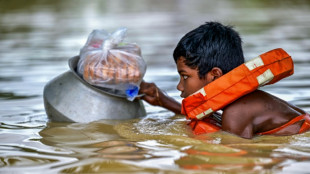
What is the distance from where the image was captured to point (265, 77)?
4.32 m

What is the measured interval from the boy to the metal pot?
0.76 m

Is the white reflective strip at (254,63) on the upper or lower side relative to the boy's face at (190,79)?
upper

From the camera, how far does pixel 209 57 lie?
14.6 feet

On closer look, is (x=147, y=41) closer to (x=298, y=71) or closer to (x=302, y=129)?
(x=298, y=71)

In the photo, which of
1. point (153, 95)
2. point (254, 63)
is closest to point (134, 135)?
point (153, 95)

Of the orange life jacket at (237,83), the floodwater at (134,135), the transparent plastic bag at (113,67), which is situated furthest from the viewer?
the transparent plastic bag at (113,67)

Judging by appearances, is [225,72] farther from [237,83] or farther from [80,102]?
[80,102]

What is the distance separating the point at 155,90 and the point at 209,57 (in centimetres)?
100

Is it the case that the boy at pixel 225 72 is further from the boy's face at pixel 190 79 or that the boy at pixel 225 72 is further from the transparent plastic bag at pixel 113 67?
the transparent plastic bag at pixel 113 67

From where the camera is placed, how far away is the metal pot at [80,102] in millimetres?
4973

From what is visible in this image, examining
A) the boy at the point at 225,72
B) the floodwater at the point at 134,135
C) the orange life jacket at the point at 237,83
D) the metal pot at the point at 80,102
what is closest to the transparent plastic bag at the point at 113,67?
the metal pot at the point at 80,102

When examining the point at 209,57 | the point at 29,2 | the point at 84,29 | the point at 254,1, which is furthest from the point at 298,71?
the point at 29,2

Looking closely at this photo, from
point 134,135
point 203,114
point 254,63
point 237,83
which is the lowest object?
point 134,135

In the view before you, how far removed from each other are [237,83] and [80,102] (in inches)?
57.8
